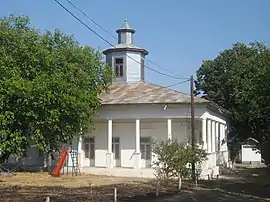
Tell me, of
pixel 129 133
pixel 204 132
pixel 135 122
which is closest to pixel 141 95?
pixel 135 122

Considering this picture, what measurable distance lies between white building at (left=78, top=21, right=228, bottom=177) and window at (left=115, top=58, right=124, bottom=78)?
0.30 ft

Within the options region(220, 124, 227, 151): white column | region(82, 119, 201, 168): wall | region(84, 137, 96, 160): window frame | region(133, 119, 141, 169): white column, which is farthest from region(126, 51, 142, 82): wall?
region(220, 124, 227, 151): white column

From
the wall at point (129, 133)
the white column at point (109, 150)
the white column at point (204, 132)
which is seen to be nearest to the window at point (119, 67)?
the wall at point (129, 133)

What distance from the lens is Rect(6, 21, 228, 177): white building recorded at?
121 feet

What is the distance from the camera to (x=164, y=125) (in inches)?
1567

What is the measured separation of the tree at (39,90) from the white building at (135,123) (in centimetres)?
386

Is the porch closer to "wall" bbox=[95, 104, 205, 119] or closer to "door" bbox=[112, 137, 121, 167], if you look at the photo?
"door" bbox=[112, 137, 121, 167]

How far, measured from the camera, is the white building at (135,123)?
37.0 metres

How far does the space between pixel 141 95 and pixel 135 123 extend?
7.68ft

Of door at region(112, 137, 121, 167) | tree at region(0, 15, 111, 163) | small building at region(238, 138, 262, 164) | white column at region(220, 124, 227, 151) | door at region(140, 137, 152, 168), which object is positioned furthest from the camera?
small building at region(238, 138, 262, 164)

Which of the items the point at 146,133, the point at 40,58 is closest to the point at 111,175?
the point at 146,133

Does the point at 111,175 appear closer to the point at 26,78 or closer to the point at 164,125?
the point at 164,125

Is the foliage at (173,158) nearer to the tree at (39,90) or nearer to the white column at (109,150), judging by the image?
the tree at (39,90)

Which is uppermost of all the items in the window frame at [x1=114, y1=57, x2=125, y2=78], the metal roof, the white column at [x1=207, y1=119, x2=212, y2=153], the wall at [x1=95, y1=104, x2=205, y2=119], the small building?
the window frame at [x1=114, y1=57, x2=125, y2=78]
